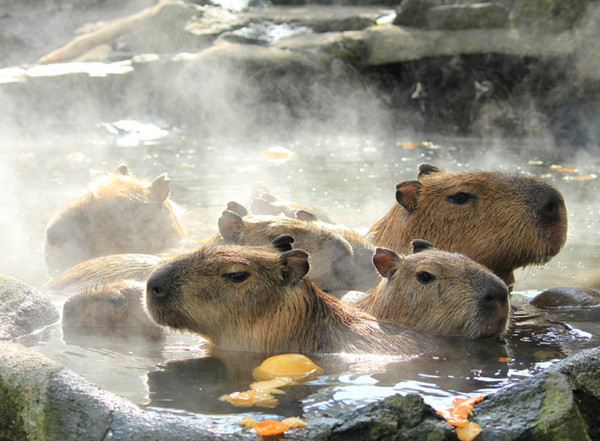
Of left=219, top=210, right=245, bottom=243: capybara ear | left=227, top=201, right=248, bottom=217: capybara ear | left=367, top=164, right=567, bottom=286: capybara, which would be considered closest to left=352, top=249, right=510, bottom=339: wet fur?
left=367, top=164, right=567, bottom=286: capybara

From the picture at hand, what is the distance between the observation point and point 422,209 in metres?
A: 5.11

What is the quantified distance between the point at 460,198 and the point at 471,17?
1027cm

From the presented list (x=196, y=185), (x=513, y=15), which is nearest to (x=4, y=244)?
(x=196, y=185)

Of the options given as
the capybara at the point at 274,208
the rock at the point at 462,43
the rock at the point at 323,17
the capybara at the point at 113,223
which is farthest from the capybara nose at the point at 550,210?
the rock at the point at 323,17

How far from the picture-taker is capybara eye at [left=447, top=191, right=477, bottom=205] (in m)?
4.98

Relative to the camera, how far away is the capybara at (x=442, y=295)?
4250 mm

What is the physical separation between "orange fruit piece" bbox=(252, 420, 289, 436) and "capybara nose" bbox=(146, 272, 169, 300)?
1.21 meters

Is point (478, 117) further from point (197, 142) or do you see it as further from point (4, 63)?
point (4, 63)

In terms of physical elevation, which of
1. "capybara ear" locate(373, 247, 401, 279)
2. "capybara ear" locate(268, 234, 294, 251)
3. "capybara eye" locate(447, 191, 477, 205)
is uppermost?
"capybara eye" locate(447, 191, 477, 205)

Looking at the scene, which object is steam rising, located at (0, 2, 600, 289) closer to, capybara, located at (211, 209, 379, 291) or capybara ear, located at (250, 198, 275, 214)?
capybara ear, located at (250, 198, 275, 214)

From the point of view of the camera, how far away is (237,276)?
4070 millimetres

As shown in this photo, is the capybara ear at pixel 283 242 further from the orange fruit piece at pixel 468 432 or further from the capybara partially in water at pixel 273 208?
the capybara partially in water at pixel 273 208

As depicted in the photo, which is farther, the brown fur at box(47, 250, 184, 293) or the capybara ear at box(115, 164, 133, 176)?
the capybara ear at box(115, 164, 133, 176)

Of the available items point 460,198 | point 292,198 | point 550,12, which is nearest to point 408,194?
point 460,198
